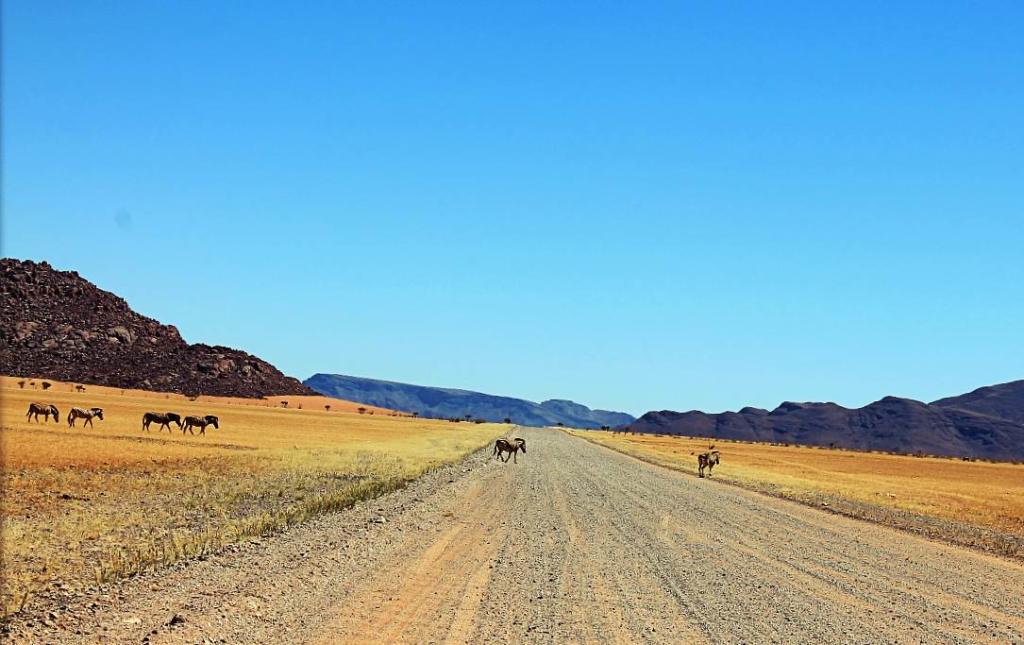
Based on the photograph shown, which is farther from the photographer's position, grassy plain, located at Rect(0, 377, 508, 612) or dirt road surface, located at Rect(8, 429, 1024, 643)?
grassy plain, located at Rect(0, 377, 508, 612)

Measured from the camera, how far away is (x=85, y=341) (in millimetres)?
155750

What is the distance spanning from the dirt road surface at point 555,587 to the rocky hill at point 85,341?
5696 inches

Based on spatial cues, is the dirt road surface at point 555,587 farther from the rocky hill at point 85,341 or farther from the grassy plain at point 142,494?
the rocky hill at point 85,341

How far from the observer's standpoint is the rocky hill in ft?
479

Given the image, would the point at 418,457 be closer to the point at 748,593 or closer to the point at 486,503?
the point at 486,503

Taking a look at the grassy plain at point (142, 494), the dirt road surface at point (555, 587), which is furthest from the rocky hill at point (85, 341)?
the dirt road surface at point (555, 587)

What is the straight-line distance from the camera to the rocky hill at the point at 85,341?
146000 millimetres

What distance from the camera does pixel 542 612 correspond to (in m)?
11.5

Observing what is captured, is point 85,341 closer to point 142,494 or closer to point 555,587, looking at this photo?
point 142,494

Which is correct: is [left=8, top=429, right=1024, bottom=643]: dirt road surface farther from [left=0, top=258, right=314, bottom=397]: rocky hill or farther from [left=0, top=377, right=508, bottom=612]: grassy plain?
[left=0, top=258, right=314, bottom=397]: rocky hill

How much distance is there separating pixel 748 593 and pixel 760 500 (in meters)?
20.9

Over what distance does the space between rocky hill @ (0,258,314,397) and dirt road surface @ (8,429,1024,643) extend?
144675mm

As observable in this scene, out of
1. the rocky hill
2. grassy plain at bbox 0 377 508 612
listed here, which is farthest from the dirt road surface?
the rocky hill

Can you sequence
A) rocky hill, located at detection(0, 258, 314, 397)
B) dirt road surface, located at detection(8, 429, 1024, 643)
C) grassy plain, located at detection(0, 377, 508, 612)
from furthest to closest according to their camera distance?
rocky hill, located at detection(0, 258, 314, 397) < grassy plain, located at detection(0, 377, 508, 612) < dirt road surface, located at detection(8, 429, 1024, 643)
